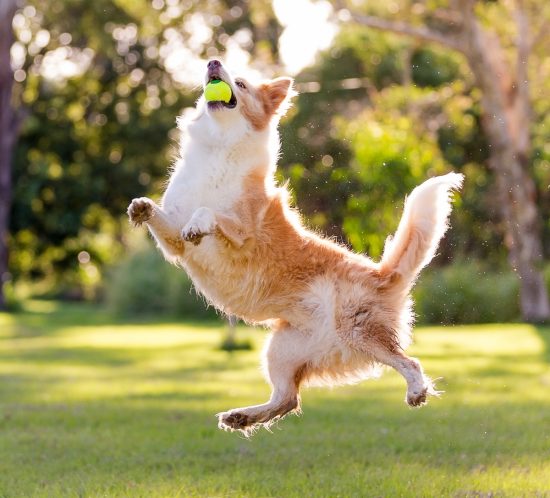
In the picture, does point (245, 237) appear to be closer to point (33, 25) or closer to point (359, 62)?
point (33, 25)

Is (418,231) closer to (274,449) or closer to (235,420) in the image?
(235,420)

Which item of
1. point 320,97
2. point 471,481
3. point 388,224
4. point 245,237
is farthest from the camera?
point 320,97

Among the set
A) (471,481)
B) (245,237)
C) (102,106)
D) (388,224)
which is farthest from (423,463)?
(102,106)

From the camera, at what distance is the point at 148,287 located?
1171 inches

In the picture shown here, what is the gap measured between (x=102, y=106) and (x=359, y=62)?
29.6 ft

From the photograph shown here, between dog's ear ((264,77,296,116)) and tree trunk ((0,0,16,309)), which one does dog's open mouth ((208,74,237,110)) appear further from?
tree trunk ((0,0,16,309))

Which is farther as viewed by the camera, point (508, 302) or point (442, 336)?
point (508, 302)

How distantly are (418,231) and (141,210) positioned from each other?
142 cm

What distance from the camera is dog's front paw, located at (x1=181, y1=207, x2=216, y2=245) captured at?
5.36 m

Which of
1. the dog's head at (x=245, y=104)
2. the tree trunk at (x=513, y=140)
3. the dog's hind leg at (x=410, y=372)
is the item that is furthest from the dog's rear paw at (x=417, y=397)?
the tree trunk at (x=513, y=140)

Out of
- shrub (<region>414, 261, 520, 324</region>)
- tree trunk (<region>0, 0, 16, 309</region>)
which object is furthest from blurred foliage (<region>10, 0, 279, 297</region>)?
shrub (<region>414, 261, 520, 324</region>)

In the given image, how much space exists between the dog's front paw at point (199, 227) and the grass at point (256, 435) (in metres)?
1.39

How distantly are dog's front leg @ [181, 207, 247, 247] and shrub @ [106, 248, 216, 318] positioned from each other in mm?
22951

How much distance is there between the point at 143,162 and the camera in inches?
1452
